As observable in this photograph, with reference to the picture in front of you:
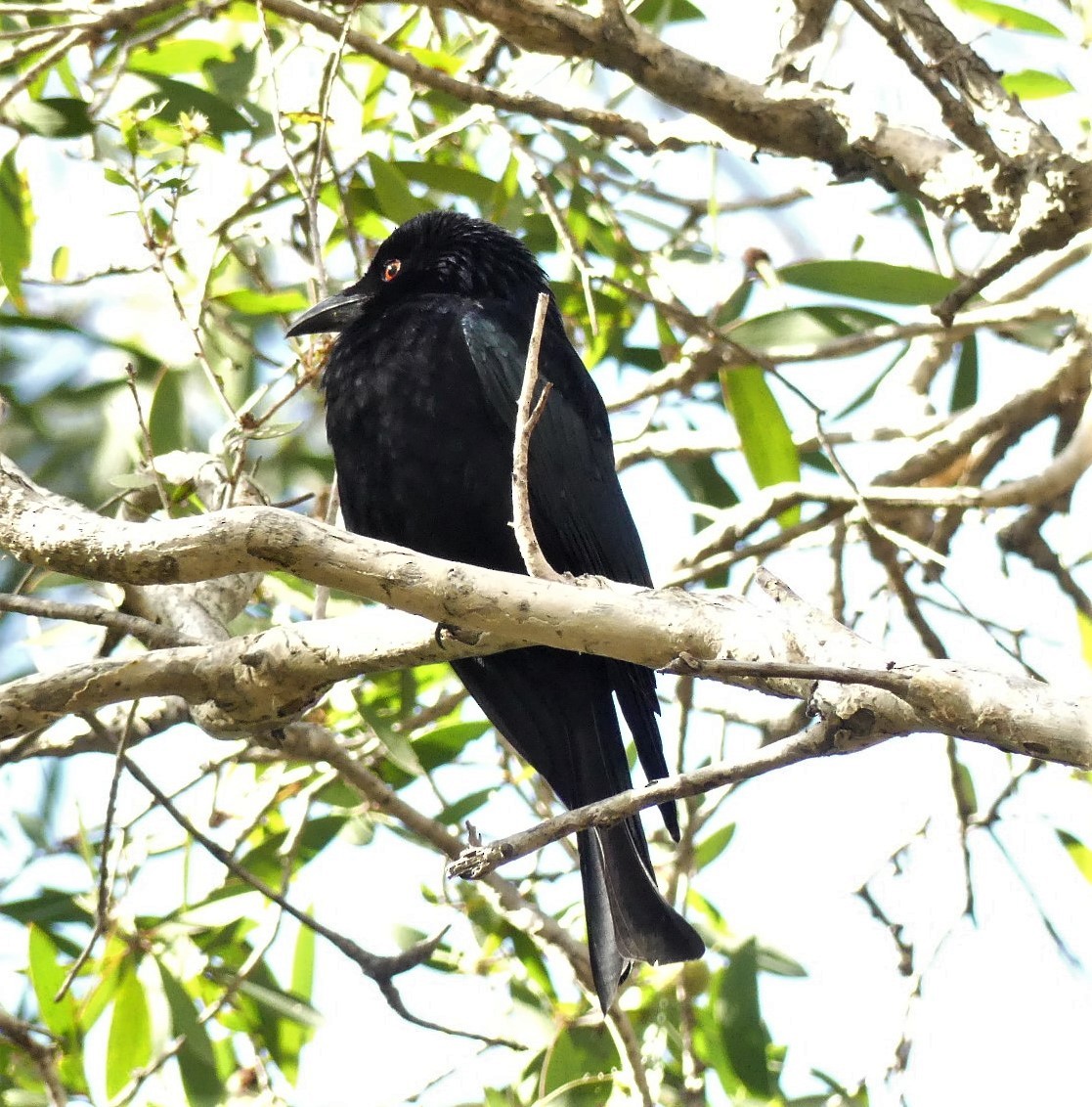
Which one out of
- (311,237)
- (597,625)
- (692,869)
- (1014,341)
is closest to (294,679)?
(597,625)

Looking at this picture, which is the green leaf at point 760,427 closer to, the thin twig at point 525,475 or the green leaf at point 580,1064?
the green leaf at point 580,1064

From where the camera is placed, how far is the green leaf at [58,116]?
4180mm

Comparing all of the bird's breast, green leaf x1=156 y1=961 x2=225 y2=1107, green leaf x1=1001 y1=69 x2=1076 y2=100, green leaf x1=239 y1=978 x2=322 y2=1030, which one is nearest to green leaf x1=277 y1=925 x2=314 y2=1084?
green leaf x1=239 y1=978 x2=322 y2=1030

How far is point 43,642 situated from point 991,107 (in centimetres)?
270

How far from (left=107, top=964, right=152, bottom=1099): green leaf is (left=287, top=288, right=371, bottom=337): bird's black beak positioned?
180cm

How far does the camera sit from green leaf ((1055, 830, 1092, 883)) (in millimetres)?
4438

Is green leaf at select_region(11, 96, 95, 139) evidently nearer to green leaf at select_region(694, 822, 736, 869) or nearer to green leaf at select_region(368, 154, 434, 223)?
green leaf at select_region(368, 154, 434, 223)

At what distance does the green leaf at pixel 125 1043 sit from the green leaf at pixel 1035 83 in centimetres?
385

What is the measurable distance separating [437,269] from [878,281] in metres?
1.19

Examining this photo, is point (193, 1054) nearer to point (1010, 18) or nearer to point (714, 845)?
point (714, 845)

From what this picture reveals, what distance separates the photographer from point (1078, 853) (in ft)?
14.6

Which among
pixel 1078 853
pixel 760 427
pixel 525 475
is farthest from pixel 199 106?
pixel 1078 853

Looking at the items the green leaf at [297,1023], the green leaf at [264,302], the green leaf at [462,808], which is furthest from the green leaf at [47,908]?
the green leaf at [264,302]

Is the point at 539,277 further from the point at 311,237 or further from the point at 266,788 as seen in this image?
the point at 266,788
